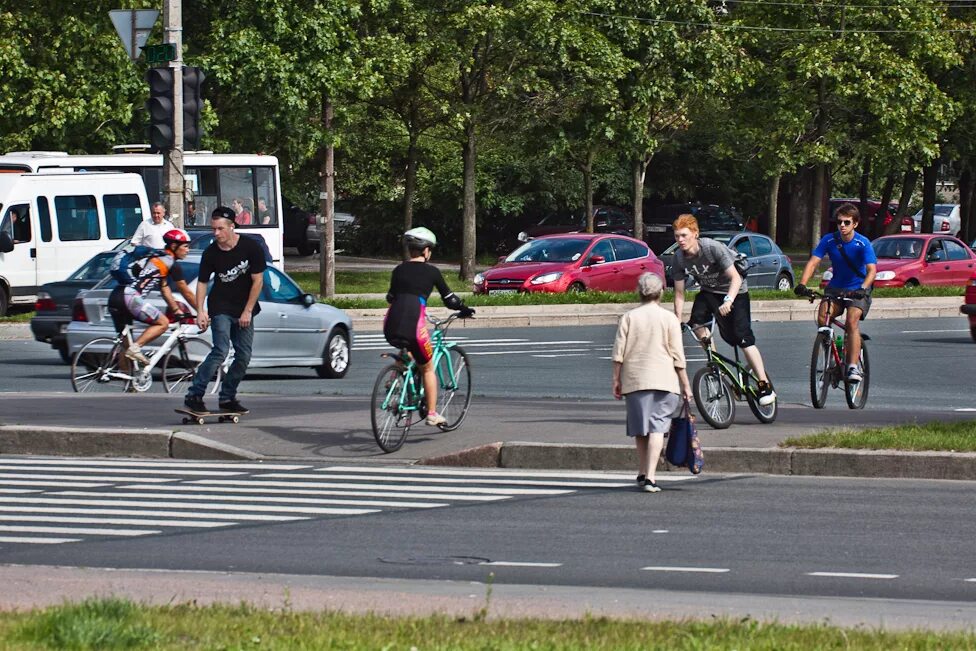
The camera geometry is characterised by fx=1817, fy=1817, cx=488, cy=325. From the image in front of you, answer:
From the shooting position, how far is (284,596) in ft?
23.6

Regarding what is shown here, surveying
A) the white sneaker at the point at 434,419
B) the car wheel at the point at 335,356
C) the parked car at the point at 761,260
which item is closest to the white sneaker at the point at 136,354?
the car wheel at the point at 335,356

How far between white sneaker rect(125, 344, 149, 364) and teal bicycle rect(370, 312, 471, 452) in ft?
14.5

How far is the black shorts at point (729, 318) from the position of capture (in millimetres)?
14133

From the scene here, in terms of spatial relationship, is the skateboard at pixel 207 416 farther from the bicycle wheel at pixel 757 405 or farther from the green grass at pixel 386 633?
the green grass at pixel 386 633

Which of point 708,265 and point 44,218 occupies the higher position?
point 44,218

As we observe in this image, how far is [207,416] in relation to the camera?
14250mm

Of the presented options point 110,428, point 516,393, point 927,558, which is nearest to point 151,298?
point 516,393

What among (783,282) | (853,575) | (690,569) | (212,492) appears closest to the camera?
(853,575)

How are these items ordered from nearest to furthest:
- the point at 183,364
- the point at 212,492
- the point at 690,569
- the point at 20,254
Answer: the point at 690,569, the point at 212,492, the point at 183,364, the point at 20,254

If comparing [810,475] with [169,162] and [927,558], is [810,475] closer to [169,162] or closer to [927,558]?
[927,558]

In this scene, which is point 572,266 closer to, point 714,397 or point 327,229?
point 327,229

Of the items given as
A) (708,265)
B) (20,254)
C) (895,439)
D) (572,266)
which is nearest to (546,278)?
(572,266)

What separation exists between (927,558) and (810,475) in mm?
3338

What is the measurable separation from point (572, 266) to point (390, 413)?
796 inches
